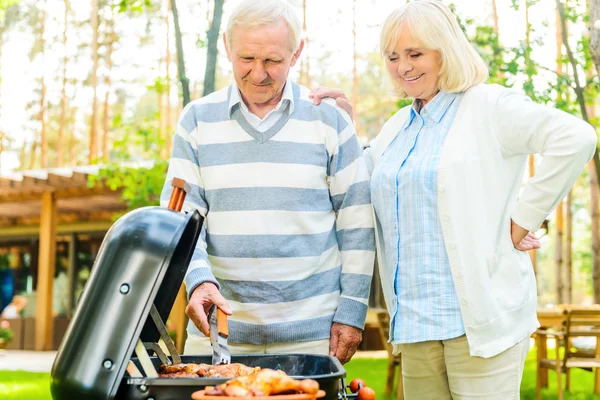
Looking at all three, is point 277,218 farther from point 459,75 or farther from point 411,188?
point 459,75

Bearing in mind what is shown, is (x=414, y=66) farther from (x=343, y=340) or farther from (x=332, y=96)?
(x=343, y=340)

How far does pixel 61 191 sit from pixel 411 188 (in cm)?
1316

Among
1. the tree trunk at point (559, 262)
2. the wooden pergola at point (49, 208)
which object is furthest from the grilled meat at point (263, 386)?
the tree trunk at point (559, 262)

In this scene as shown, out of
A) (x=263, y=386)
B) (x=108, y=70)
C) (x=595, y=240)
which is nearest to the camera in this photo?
(x=263, y=386)

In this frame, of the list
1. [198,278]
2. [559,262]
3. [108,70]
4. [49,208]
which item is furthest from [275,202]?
[108,70]

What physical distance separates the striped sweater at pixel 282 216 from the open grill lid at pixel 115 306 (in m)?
0.59

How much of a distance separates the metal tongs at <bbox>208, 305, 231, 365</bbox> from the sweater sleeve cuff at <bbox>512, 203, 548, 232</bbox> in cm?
94

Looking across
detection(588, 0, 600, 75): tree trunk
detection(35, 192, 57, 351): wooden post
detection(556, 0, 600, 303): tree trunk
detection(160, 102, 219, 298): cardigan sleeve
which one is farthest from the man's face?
detection(35, 192, 57, 351): wooden post

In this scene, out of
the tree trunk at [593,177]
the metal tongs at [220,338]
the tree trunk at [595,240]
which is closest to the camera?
the metal tongs at [220,338]

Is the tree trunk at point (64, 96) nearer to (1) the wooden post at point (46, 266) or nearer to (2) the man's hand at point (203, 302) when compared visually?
(1) the wooden post at point (46, 266)

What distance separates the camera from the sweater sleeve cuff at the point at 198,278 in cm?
218

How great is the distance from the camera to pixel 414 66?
2455 mm

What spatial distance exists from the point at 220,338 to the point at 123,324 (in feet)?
1.39

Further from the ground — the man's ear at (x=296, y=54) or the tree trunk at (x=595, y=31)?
the tree trunk at (x=595, y=31)
